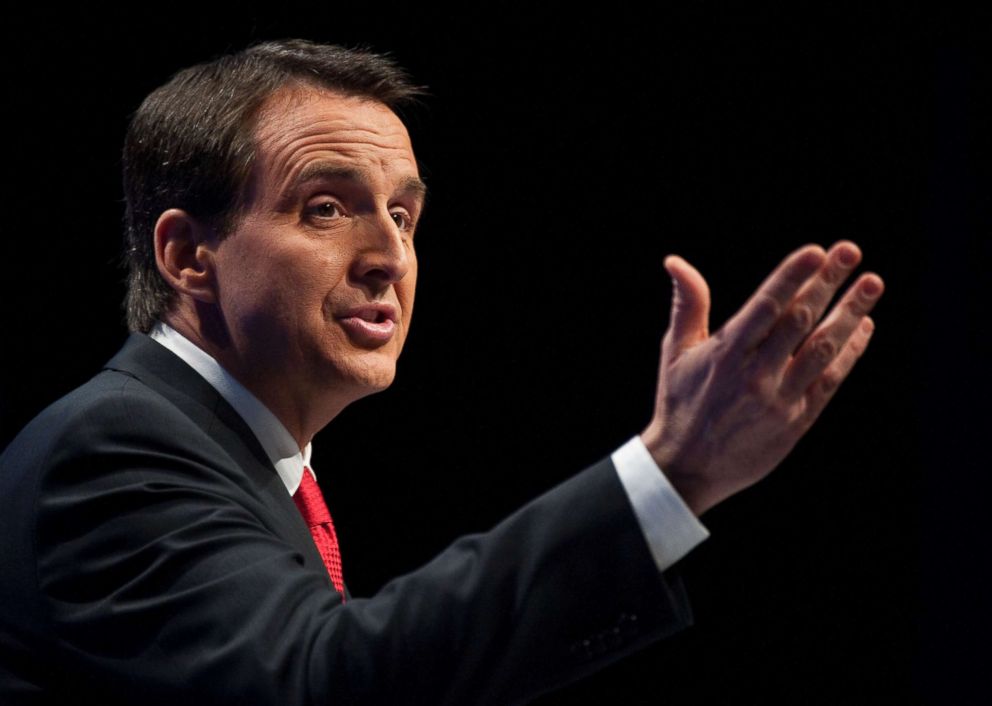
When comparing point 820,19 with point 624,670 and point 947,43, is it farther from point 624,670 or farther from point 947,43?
point 624,670

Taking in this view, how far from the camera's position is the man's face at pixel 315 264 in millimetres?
1802

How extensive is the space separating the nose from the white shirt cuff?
2.59 feet

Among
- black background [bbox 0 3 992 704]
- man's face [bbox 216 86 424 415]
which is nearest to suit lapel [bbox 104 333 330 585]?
man's face [bbox 216 86 424 415]

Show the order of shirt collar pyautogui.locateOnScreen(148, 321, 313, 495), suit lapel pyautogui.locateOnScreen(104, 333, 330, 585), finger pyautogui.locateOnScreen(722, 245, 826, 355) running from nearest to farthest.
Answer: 1. finger pyautogui.locateOnScreen(722, 245, 826, 355)
2. suit lapel pyautogui.locateOnScreen(104, 333, 330, 585)
3. shirt collar pyautogui.locateOnScreen(148, 321, 313, 495)

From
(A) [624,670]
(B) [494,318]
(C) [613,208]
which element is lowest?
(A) [624,670]

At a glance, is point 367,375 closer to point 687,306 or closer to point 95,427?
point 95,427

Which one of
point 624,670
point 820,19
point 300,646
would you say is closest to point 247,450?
point 300,646

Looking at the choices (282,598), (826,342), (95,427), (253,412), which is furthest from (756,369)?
(253,412)

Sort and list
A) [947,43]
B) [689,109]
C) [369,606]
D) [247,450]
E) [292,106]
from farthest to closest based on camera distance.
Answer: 1. [689,109]
2. [947,43]
3. [292,106]
4. [247,450]
5. [369,606]

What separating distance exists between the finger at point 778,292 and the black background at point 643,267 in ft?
6.07

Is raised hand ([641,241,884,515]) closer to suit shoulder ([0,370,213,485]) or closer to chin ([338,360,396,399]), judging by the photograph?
suit shoulder ([0,370,213,485])

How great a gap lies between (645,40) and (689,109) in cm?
20

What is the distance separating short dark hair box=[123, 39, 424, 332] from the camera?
74.7 inches

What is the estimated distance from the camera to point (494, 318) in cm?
311
